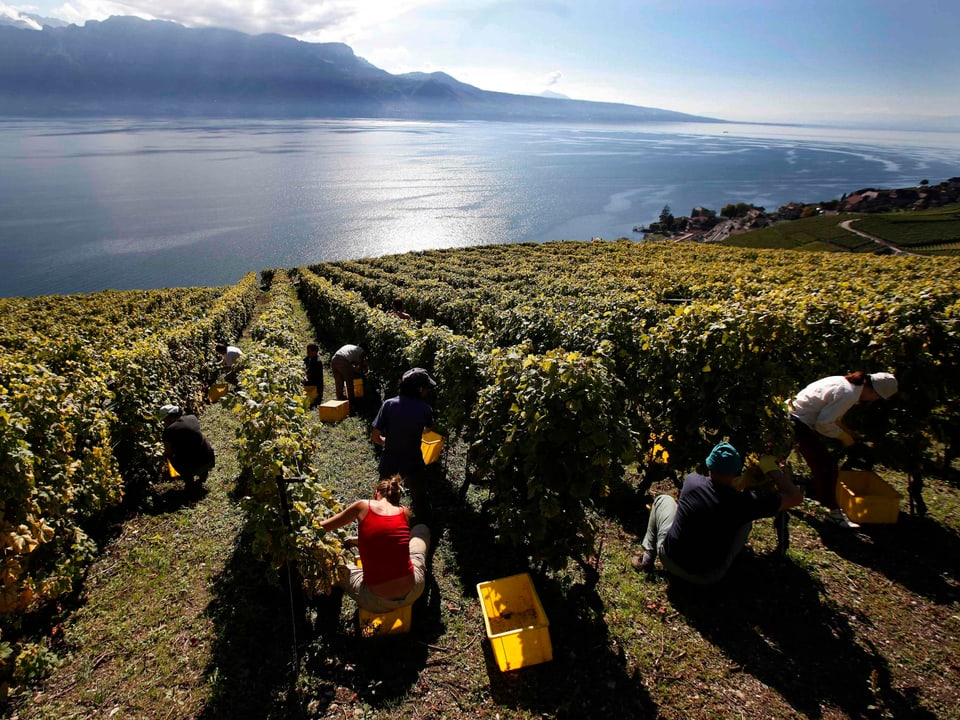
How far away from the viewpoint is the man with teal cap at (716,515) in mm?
4801

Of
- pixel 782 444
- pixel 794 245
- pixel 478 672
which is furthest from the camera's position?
pixel 794 245

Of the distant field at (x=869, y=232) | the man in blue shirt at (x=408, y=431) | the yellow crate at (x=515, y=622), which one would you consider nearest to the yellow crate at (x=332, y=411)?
the man in blue shirt at (x=408, y=431)

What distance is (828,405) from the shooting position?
630 centimetres

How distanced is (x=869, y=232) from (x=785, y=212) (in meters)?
48.7

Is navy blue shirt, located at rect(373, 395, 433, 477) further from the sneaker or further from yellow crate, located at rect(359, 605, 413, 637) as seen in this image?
the sneaker

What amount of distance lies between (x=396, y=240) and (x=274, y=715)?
303 feet


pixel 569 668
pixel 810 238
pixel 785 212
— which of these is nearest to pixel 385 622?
pixel 569 668

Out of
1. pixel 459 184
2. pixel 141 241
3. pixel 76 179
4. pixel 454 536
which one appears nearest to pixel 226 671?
pixel 454 536

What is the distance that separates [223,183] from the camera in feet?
494


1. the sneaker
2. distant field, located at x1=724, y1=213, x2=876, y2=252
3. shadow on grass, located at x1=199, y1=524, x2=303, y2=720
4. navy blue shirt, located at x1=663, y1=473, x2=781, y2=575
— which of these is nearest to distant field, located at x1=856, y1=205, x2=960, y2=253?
distant field, located at x1=724, y1=213, x2=876, y2=252

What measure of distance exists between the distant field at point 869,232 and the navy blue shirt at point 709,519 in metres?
74.6

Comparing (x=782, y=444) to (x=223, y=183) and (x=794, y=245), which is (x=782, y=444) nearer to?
(x=794, y=245)

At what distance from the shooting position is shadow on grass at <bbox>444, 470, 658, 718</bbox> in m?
4.38

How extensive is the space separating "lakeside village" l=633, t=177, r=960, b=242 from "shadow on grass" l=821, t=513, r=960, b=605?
341 ft
